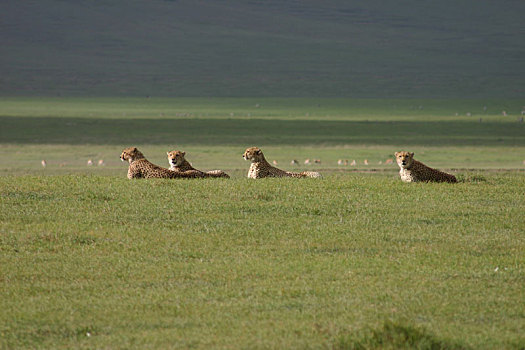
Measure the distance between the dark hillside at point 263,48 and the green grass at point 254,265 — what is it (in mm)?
57572

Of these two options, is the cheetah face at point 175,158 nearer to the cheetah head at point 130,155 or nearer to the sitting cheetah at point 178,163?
the sitting cheetah at point 178,163

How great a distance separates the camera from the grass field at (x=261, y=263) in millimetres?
6750

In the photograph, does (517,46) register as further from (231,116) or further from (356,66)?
(231,116)

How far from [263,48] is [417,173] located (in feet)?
244

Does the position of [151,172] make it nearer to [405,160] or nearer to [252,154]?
[252,154]

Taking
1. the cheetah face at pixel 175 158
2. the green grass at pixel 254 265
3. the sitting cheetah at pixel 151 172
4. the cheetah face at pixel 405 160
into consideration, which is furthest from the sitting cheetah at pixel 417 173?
the cheetah face at pixel 175 158

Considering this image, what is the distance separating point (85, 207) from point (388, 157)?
22836 millimetres

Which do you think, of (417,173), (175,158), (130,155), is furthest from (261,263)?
(130,155)

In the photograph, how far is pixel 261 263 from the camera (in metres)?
8.54

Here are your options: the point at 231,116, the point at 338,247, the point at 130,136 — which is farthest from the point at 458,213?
the point at 231,116

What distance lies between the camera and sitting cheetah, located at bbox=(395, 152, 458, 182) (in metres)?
13.9

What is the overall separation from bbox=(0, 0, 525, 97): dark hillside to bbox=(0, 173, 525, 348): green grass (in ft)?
189

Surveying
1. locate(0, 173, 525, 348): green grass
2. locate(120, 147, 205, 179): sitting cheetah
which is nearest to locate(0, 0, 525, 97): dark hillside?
locate(120, 147, 205, 179): sitting cheetah

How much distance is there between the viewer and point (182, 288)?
306 inches
